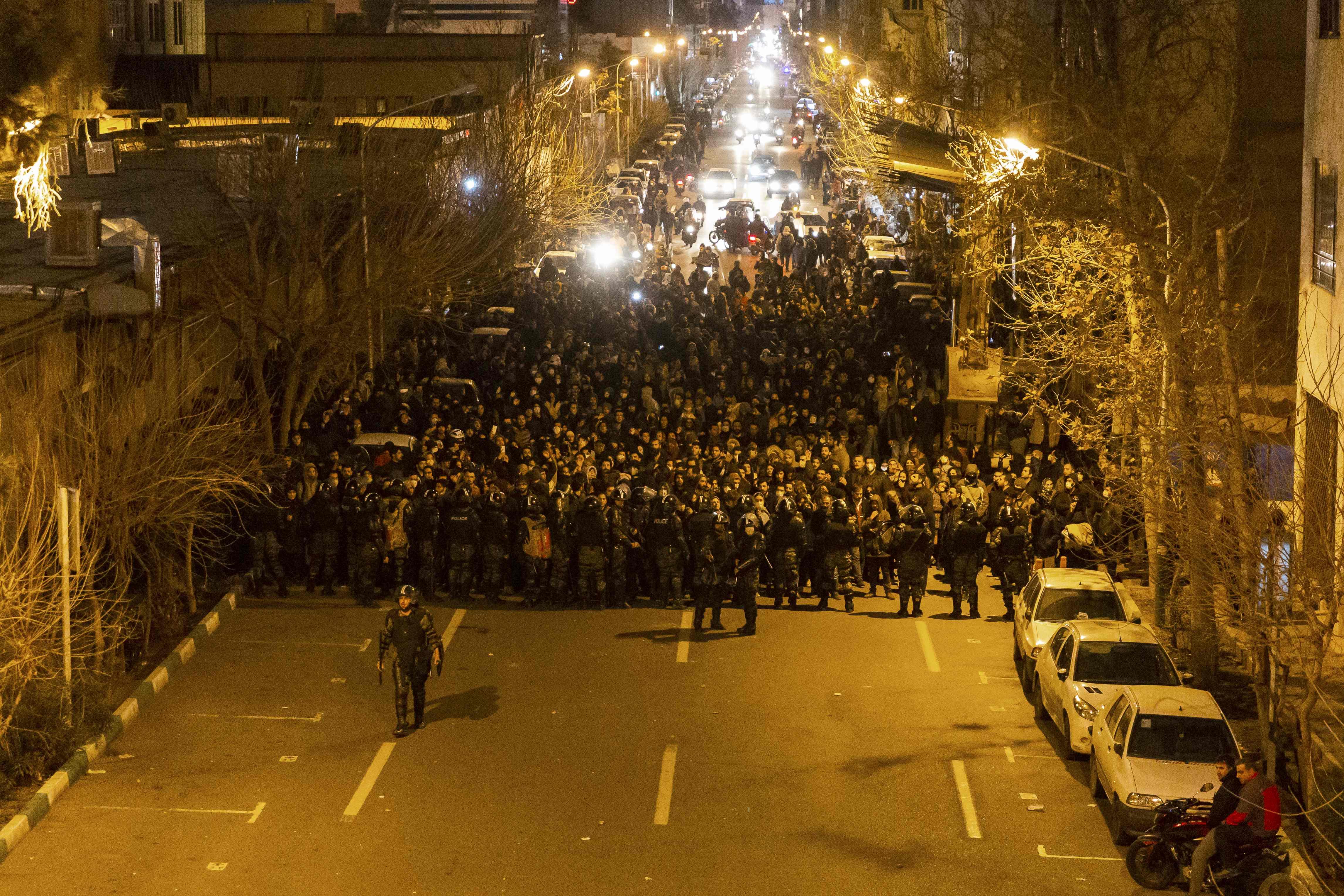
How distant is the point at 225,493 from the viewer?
16.6 metres

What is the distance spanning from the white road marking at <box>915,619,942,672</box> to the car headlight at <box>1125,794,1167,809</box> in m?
4.81

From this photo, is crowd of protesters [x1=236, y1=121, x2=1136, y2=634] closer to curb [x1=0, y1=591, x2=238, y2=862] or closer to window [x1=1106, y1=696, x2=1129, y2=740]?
curb [x1=0, y1=591, x2=238, y2=862]

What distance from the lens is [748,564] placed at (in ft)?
59.1

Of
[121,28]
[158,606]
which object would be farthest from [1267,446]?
[121,28]

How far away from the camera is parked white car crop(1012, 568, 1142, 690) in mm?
16672

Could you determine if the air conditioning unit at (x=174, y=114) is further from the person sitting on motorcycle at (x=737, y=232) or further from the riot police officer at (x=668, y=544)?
the riot police officer at (x=668, y=544)

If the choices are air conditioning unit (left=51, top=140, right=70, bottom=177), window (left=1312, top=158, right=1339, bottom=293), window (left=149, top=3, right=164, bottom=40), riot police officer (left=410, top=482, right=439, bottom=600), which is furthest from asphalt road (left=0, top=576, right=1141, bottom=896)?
window (left=149, top=3, right=164, bottom=40)

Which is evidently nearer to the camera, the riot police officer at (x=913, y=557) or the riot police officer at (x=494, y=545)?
the riot police officer at (x=913, y=557)

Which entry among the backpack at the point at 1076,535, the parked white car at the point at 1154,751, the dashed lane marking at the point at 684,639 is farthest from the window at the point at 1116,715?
the backpack at the point at 1076,535

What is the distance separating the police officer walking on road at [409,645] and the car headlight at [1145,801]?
6.12 meters

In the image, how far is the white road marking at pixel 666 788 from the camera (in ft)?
43.9

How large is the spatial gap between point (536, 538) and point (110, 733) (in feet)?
19.4

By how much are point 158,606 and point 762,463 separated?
8.45m

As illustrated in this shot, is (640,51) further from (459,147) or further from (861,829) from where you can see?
(861,829)
